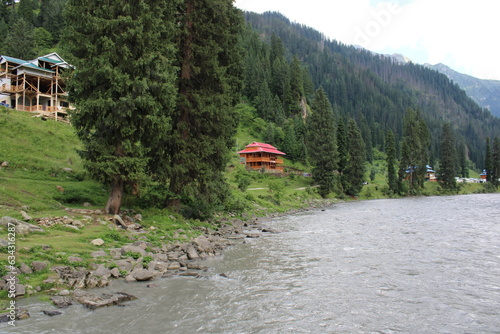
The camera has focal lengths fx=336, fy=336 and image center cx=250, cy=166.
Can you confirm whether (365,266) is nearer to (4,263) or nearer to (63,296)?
(63,296)

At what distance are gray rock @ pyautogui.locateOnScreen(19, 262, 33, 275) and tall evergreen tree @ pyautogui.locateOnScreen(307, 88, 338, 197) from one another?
57243 mm

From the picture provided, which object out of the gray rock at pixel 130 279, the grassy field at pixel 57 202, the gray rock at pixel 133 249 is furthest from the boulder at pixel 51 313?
the gray rock at pixel 133 249

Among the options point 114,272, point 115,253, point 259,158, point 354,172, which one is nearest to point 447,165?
point 354,172

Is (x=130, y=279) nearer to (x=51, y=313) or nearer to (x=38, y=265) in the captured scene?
(x=38, y=265)

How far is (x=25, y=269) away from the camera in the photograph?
965cm

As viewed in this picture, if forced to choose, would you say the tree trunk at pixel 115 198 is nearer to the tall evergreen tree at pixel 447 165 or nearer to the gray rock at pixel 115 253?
the gray rock at pixel 115 253

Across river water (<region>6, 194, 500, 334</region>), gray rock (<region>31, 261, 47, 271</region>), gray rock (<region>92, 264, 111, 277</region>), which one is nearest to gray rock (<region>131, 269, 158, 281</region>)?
river water (<region>6, 194, 500, 334</region>)

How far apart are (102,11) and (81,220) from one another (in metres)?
10.9

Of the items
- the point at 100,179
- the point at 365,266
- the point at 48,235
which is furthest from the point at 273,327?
the point at 100,179

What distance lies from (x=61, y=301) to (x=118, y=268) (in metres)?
2.86

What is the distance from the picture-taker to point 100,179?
17484 mm

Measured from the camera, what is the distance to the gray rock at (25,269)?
9.59 metres

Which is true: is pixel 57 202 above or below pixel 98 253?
above

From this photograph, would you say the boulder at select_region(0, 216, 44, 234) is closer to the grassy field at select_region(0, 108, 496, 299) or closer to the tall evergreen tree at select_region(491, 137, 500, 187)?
the grassy field at select_region(0, 108, 496, 299)
